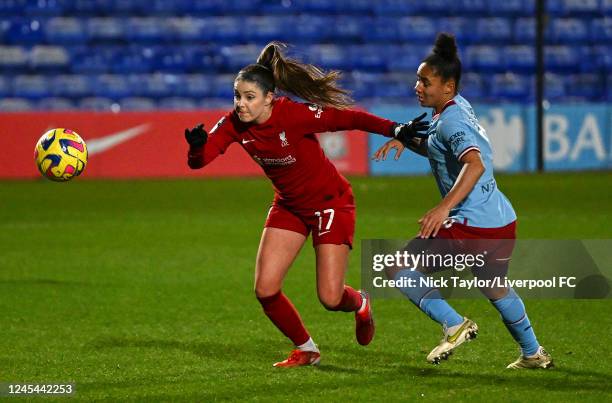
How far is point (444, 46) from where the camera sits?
18.9 ft

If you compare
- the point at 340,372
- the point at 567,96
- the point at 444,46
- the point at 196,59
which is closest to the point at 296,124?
the point at 444,46

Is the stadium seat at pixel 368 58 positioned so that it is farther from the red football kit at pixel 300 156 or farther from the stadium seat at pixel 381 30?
the red football kit at pixel 300 156

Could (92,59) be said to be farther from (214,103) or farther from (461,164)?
(461,164)

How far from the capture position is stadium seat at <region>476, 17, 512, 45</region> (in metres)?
25.9

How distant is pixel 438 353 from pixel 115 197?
1214cm

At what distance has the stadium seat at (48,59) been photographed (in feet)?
77.5

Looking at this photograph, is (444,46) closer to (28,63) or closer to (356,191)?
(356,191)

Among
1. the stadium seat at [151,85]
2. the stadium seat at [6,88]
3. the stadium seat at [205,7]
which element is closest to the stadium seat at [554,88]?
the stadium seat at [205,7]

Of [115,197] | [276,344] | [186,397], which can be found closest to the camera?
[186,397]

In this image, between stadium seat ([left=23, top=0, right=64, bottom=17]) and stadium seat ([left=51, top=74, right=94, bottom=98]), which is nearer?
stadium seat ([left=51, top=74, right=94, bottom=98])

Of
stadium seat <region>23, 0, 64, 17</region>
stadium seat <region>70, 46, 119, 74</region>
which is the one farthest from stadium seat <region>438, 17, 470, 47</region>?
stadium seat <region>23, 0, 64, 17</region>

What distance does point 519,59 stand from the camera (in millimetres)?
25750

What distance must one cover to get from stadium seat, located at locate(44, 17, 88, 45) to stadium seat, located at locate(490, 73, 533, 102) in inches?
375

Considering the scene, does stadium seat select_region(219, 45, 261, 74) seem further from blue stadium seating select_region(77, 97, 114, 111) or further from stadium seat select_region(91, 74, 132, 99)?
blue stadium seating select_region(77, 97, 114, 111)
